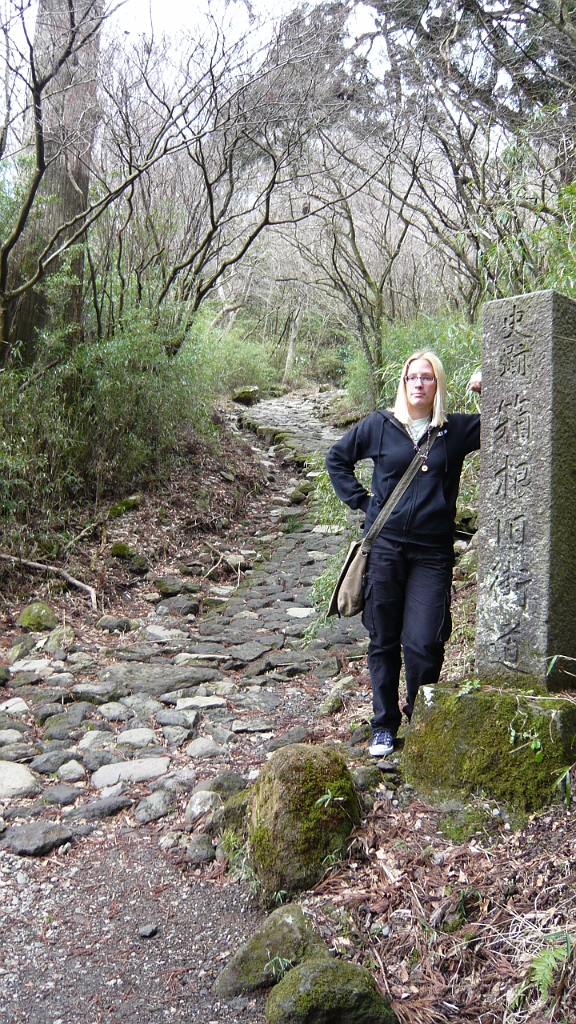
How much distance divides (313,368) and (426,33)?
15918mm

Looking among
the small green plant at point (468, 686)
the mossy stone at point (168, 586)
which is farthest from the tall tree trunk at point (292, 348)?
the small green plant at point (468, 686)

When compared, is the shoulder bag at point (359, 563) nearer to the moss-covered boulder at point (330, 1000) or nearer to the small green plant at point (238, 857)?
the small green plant at point (238, 857)

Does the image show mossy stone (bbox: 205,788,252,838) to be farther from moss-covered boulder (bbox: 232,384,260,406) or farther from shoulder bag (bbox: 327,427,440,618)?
moss-covered boulder (bbox: 232,384,260,406)

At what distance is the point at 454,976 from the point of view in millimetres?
2262

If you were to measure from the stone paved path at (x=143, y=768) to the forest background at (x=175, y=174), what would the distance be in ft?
6.29

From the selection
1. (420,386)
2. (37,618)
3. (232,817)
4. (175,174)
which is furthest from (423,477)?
(175,174)

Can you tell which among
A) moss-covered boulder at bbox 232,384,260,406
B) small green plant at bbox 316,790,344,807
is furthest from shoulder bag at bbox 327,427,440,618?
moss-covered boulder at bbox 232,384,260,406

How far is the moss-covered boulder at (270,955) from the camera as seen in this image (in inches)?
94.1

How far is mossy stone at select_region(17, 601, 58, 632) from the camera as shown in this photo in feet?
20.3

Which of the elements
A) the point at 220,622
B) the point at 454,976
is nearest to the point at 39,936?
the point at 454,976

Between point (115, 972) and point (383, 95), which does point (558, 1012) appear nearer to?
point (115, 972)

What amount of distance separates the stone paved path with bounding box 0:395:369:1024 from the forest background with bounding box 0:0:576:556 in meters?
1.92

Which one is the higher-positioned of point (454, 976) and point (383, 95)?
point (383, 95)

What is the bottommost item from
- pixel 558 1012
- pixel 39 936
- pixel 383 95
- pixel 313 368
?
pixel 39 936
